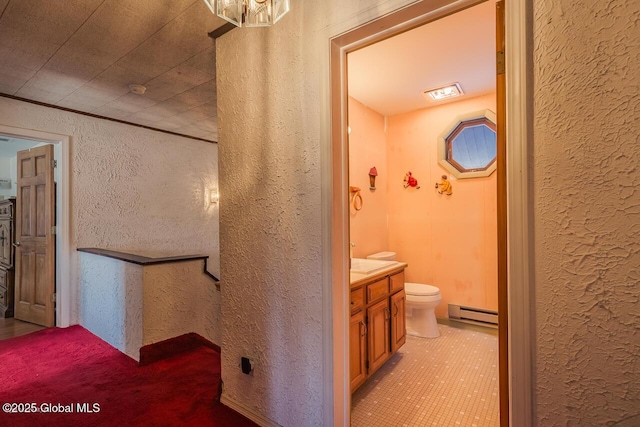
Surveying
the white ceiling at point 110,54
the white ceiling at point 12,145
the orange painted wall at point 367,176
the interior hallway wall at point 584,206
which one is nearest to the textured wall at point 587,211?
the interior hallway wall at point 584,206

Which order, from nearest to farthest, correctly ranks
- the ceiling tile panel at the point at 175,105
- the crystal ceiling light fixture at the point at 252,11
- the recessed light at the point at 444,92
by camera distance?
the crystal ceiling light fixture at the point at 252,11, the recessed light at the point at 444,92, the ceiling tile panel at the point at 175,105

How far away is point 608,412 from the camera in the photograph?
2.71ft

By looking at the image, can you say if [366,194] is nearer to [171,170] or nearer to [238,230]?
[238,230]

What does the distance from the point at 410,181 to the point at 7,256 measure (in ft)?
16.6

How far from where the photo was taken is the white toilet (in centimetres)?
282

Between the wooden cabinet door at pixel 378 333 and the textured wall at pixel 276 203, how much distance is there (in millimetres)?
692

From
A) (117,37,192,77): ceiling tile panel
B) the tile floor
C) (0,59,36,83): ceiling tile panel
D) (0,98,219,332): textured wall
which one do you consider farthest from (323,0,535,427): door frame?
(0,98,219,332): textured wall

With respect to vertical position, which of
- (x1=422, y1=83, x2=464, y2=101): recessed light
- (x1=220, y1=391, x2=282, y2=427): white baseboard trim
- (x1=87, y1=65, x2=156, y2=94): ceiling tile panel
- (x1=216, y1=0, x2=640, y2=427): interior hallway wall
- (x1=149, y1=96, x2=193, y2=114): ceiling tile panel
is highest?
(x1=422, y1=83, x2=464, y2=101): recessed light

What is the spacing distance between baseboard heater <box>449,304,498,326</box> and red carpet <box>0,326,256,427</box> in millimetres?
2433

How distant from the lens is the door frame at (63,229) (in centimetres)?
314

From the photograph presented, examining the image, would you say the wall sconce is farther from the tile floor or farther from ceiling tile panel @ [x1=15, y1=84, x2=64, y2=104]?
the tile floor

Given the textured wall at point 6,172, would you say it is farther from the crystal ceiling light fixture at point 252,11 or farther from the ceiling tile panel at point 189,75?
the crystal ceiling light fixture at point 252,11

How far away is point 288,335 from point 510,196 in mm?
1160

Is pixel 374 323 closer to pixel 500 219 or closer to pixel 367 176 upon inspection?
pixel 500 219
